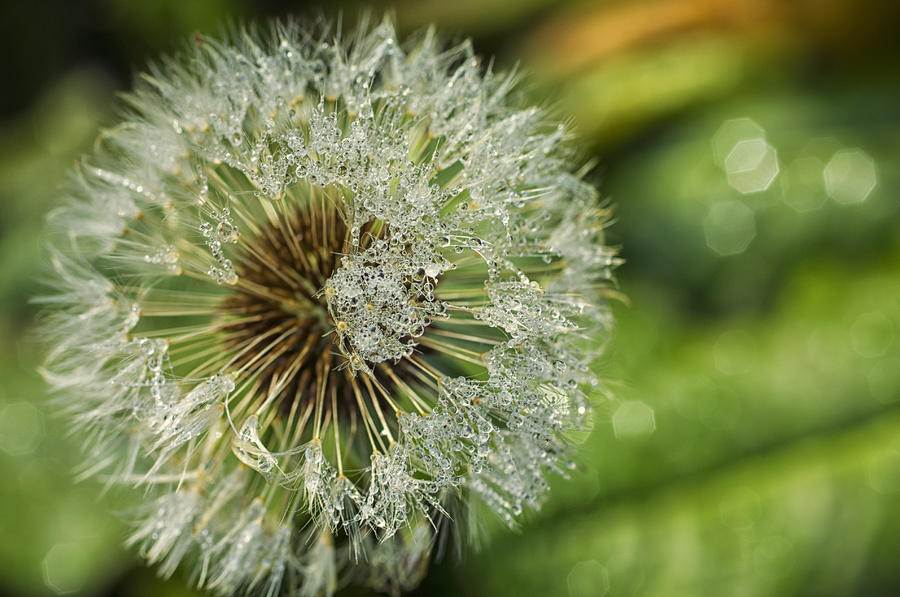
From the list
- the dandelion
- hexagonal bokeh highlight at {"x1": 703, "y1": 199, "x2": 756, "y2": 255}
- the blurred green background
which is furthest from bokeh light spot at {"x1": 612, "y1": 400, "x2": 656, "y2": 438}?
the dandelion

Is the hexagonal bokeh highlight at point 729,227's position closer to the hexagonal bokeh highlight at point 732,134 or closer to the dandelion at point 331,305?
the hexagonal bokeh highlight at point 732,134

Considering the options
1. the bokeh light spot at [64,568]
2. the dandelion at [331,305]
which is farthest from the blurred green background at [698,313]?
the dandelion at [331,305]

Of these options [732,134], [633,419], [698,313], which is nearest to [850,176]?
[732,134]

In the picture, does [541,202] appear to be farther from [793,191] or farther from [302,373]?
[793,191]

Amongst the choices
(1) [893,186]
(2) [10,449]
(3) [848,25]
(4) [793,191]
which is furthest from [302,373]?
(3) [848,25]

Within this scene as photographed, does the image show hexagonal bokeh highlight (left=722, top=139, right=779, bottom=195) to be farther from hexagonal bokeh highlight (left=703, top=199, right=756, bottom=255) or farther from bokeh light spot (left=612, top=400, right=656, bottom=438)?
bokeh light spot (left=612, top=400, right=656, bottom=438)

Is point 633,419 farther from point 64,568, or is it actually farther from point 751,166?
point 64,568
